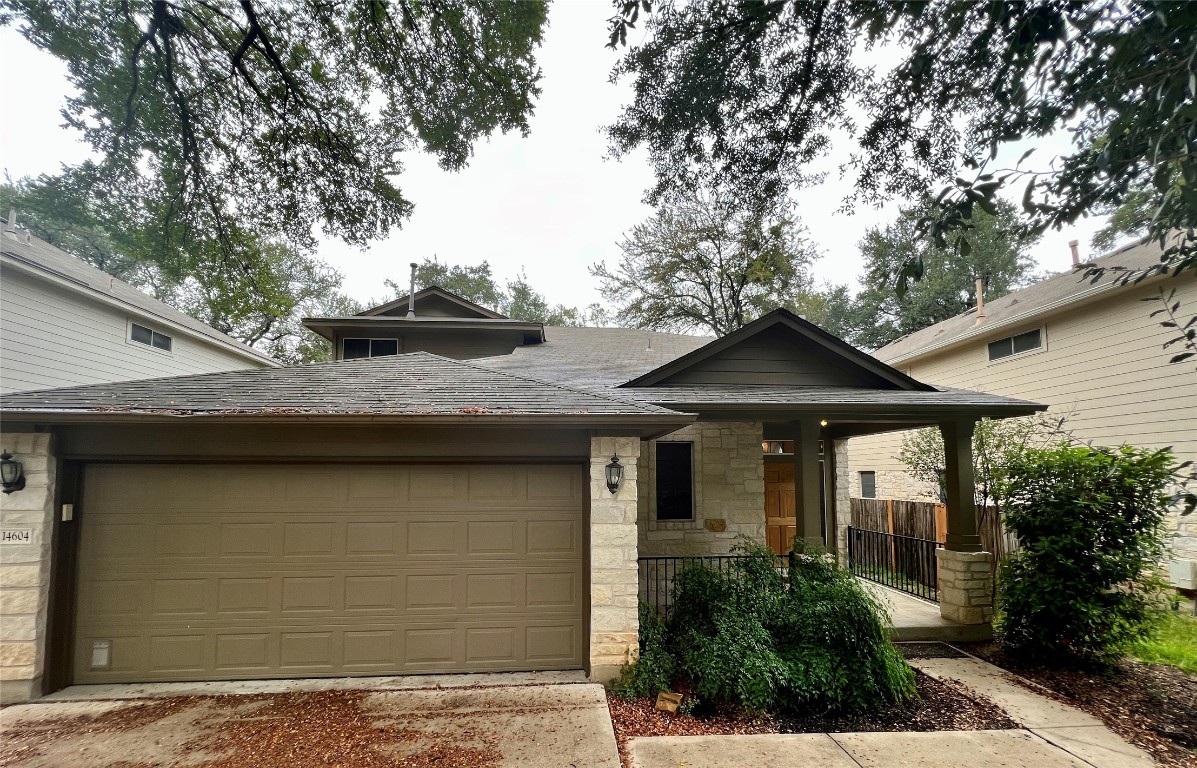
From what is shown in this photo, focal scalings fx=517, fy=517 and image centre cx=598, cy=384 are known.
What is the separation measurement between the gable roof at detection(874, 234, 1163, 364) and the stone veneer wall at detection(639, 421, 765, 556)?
203 inches

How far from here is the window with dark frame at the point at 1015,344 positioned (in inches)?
425

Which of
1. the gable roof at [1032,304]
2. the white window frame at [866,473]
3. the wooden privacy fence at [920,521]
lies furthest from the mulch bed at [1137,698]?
the white window frame at [866,473]

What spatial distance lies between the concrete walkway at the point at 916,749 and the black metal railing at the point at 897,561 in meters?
2.91

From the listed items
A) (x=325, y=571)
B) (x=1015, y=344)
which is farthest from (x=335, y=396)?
(x=1015, y=344)

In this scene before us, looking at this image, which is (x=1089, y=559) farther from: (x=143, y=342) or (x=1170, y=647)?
(x=143, y=342)

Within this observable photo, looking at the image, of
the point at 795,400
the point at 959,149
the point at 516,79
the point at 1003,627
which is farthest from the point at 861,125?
the point at 1003,627

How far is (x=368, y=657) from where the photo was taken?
16.9ft

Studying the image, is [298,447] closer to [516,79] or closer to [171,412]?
[171,412]

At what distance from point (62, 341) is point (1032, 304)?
1860 cm

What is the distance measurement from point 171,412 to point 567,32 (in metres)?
5.72

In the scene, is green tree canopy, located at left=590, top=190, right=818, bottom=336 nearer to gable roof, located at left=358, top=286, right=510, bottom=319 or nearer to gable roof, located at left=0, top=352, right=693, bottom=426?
gable roof, located at left=358, top=286, right=510, bottom=319

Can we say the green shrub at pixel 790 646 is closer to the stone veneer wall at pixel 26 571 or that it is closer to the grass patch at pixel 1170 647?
the grass patch at pixel 1170 647

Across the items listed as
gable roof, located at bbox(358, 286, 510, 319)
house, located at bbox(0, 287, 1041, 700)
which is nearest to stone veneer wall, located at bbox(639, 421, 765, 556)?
house, located at bbox(0, 287, 1041, 700)

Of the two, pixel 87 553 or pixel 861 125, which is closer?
pixel 87 553
